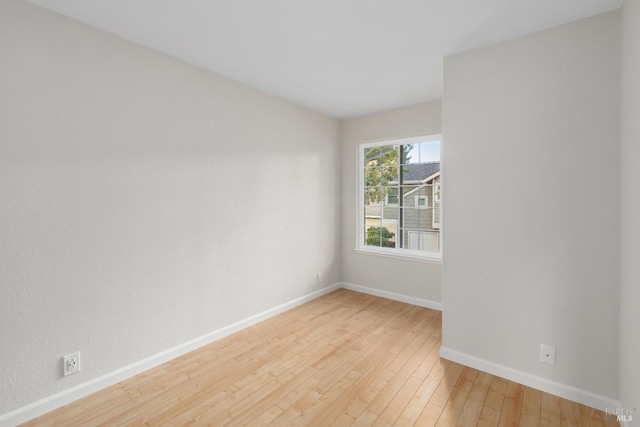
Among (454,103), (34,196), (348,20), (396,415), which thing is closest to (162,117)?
(34,196)

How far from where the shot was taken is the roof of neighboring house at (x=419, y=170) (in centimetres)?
377

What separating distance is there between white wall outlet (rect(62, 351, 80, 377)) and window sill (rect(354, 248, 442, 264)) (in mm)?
3252

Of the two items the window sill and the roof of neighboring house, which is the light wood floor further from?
the roof of neighboring house

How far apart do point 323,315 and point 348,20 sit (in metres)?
2.91

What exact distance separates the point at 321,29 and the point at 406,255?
2.80m

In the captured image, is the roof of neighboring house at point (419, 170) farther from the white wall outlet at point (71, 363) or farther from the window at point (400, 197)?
the white wall outlet at point (71, 363)

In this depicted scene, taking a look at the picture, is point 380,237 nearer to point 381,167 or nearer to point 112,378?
point 381,167

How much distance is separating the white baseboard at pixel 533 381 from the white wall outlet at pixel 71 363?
9.07 feet

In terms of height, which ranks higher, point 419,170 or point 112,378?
point 419,170

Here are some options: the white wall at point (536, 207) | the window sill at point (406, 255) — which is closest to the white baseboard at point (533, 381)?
the white wall at point (536, 207)

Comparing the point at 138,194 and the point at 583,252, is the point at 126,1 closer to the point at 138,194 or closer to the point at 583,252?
the point at 138,194

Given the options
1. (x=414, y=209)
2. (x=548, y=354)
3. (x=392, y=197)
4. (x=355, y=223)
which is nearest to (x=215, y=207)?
(x=355, y=223)

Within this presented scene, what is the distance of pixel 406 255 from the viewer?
3.86m

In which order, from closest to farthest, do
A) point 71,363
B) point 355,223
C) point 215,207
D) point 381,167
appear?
point 71,363
point 215,207
point 381,167
point 355,223
